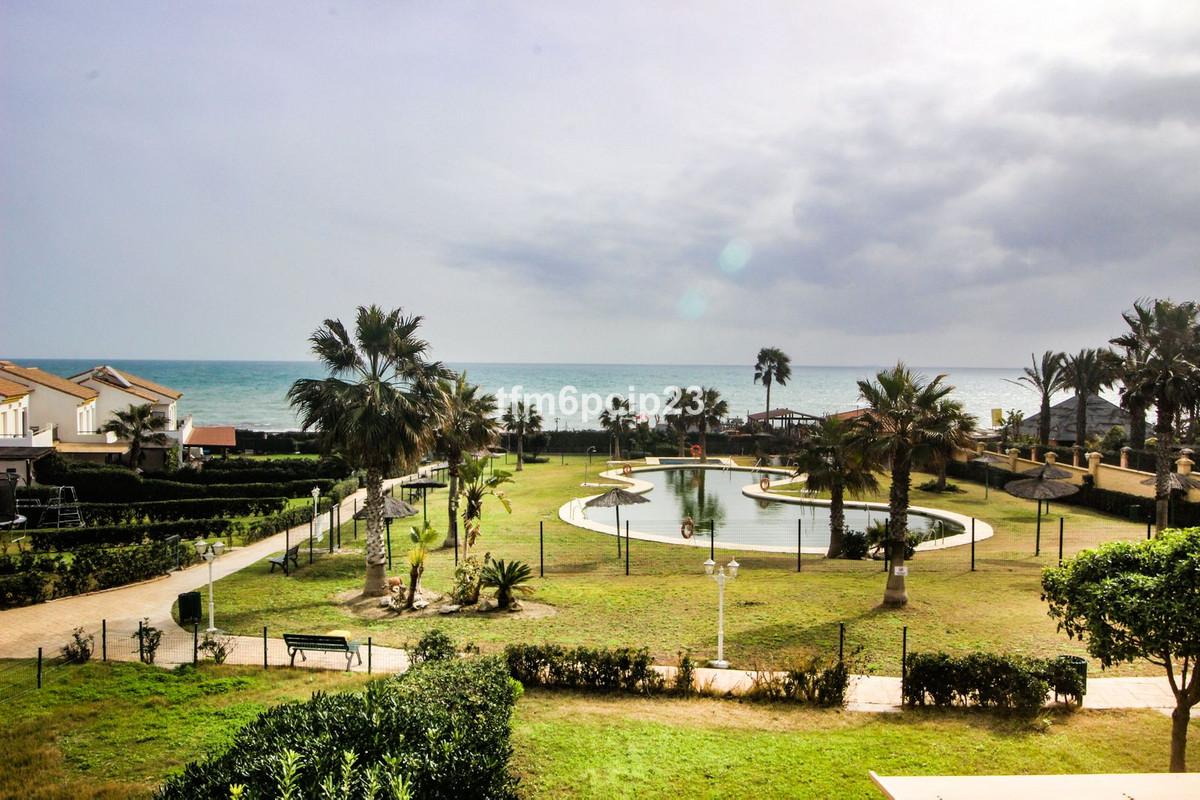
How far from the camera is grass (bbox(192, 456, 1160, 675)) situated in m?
16.0

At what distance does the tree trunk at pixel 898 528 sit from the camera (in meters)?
18.6

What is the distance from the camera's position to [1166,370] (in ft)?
88.2

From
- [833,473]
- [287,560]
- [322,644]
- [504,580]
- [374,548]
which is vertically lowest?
[287,560]

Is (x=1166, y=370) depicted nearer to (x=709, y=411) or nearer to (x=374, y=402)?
(x=374, y=402)

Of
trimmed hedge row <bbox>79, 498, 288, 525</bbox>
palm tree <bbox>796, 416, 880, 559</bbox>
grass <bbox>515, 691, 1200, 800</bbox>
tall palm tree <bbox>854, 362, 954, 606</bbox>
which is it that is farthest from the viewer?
trimmed hedge row <bbox>79, 498, 288, 525</bbox>

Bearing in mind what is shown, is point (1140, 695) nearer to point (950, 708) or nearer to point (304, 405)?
point (950, 708)

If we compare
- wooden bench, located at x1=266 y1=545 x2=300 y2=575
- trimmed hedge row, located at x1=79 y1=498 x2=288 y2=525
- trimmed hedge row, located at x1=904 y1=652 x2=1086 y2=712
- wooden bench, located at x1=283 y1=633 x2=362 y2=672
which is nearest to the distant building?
trimmed hedge row, located at x1=904 y1=652 x2=1086 y2=712

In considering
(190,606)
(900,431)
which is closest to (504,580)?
(190,606)

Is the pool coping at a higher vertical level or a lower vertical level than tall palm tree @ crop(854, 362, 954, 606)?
lower

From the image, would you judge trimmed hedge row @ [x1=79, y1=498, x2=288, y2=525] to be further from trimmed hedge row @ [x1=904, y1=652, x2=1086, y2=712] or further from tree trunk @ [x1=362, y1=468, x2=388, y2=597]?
trimmed hedge row @ [x1=904, y1=652, x2=1086, y2=712]

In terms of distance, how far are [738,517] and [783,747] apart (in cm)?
2568

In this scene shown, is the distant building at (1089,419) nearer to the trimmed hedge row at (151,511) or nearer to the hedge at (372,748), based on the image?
the trimmed hedge row at (151,511)

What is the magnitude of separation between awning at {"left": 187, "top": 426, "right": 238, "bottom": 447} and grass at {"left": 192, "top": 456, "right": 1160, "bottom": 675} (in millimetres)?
34935

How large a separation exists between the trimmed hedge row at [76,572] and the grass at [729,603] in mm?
2594
